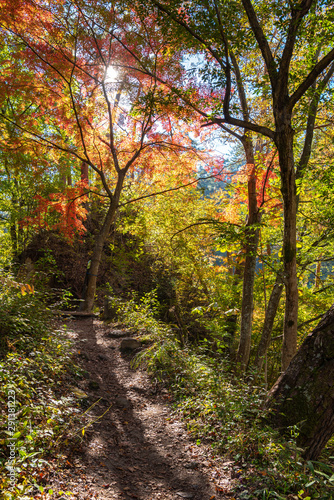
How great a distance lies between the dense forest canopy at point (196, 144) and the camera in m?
3.53

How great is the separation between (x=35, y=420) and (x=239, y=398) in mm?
2257

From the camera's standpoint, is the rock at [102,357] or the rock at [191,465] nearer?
the rock at [191,465]

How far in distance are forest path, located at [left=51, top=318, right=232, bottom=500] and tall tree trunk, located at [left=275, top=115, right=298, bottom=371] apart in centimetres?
184

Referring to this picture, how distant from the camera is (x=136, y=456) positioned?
3.08 meters

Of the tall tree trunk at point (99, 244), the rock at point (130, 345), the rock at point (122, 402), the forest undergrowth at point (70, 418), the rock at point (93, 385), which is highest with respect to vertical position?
the tall tree trunk at point (99, 244)

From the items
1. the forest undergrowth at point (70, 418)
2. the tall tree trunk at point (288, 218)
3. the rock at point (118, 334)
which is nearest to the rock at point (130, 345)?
the rock at point (118, 334)

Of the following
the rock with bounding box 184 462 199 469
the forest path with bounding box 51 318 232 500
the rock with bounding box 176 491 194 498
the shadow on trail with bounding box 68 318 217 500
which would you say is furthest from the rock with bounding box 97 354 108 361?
the rock with bounding box 176 491 194 498

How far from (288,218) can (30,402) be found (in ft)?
11.6

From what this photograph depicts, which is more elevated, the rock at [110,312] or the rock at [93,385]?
the rock at [110,312]

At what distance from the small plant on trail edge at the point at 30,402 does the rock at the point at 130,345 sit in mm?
2312

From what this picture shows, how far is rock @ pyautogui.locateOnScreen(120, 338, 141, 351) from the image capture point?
6312mm

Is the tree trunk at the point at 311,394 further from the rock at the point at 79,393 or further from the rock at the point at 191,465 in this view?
the rock at the point at 79,393

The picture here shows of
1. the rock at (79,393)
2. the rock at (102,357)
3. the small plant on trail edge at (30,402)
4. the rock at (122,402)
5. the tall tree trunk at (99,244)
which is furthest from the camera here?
the tall tree trunk at (99,244)

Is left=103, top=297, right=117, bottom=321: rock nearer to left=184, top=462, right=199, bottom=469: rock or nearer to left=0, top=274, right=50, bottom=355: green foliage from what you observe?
left=0, top=274, right=50, bottom=355: green foliage
